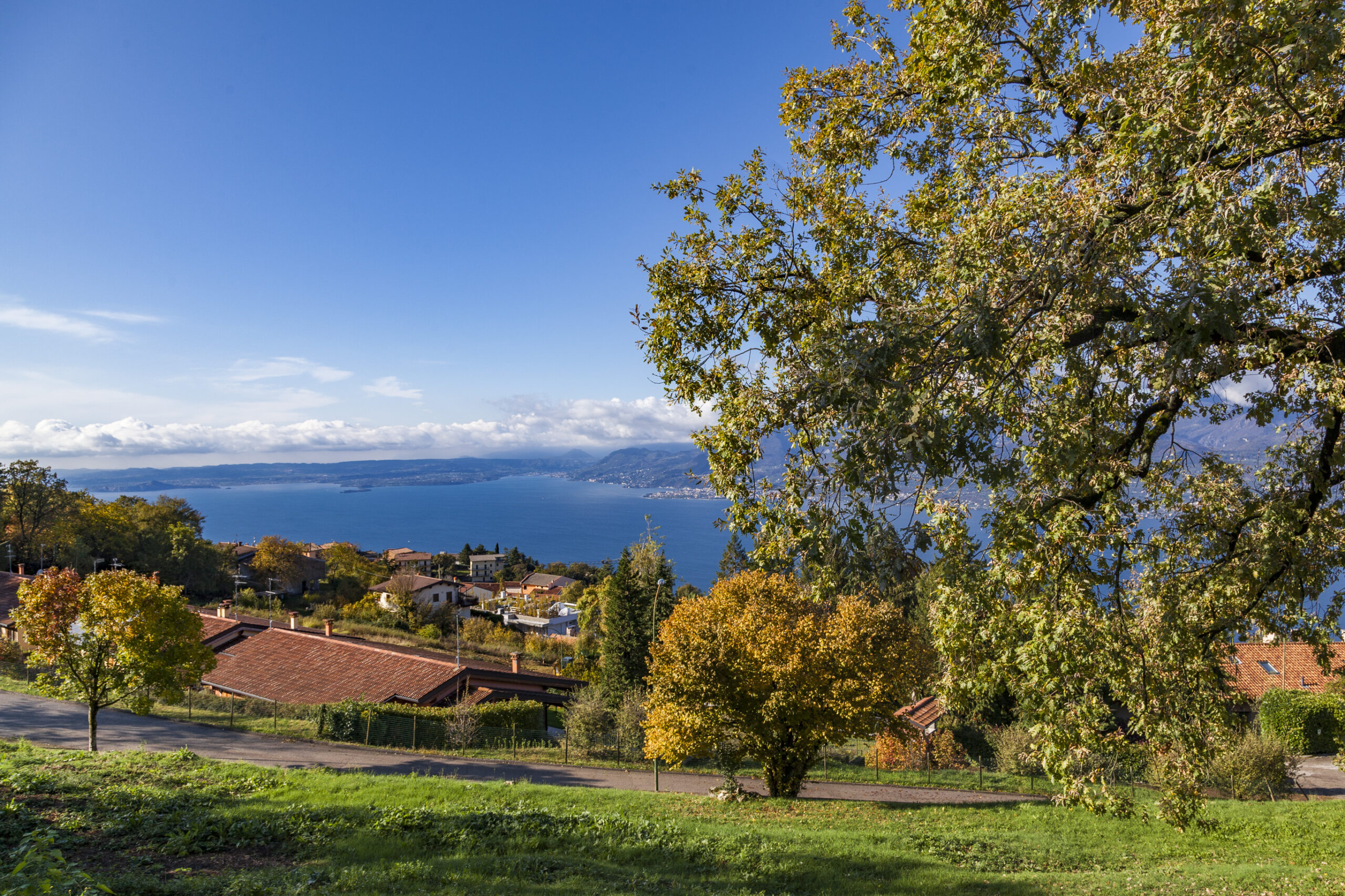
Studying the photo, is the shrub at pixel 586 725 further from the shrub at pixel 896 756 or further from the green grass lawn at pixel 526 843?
the green grass lawn at pixel 526 843

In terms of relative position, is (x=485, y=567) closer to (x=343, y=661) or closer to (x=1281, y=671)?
(x=343, y=661)

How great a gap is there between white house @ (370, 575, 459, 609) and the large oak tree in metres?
59.4

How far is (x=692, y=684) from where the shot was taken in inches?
667

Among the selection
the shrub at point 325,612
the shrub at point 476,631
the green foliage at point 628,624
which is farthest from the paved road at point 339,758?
the shrub at point 325,612

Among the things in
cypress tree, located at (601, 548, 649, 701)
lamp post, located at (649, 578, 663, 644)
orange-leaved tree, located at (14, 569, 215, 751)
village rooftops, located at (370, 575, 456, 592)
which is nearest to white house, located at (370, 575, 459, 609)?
village rooftops, located at (370, 575, 456, 592)

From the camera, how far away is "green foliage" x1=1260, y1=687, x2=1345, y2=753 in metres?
28.6

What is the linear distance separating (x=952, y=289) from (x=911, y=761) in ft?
91.8

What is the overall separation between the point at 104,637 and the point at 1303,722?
4335 cm

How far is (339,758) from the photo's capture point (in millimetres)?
21359

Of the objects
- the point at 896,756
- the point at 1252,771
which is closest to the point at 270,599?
the point at 896,756

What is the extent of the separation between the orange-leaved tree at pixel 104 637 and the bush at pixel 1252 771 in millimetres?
29604

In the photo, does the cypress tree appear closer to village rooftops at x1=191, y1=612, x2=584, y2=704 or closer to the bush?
village rooftops at x1=191, y1=612, x2=584, y2=704

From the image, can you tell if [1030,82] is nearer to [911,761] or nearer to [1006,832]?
[1006,832]

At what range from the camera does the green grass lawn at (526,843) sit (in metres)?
7.21
